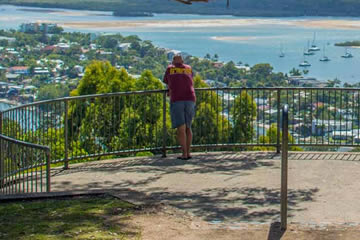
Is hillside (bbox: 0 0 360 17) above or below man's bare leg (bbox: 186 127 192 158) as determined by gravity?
above

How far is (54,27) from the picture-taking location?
337ft

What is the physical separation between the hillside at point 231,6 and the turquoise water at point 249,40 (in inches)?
54.4

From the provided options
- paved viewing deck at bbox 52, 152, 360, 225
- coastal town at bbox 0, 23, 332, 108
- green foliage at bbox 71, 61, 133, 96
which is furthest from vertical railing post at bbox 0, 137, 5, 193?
coastal town at bbox 0, 23, 332, 108

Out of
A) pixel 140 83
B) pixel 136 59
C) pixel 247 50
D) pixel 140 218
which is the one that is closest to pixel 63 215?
pixel 140 218

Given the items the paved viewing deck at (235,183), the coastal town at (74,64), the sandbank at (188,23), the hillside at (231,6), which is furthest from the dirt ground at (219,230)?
the sandbank at (188,23)

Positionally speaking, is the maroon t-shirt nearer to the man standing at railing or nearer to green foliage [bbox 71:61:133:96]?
the man standing at railing

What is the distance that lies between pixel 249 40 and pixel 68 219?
3610 inches

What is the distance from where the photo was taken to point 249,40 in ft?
323

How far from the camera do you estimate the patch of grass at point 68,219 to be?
7418mm

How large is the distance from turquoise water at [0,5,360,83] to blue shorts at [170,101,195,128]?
4976 cm

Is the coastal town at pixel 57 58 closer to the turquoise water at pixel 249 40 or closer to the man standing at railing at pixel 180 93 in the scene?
the turquoise water at pixel 249 40

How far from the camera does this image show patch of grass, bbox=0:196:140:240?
742 cm

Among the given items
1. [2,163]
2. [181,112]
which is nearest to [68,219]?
[2,163]

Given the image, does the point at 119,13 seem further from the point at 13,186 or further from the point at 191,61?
the point at 13,186
